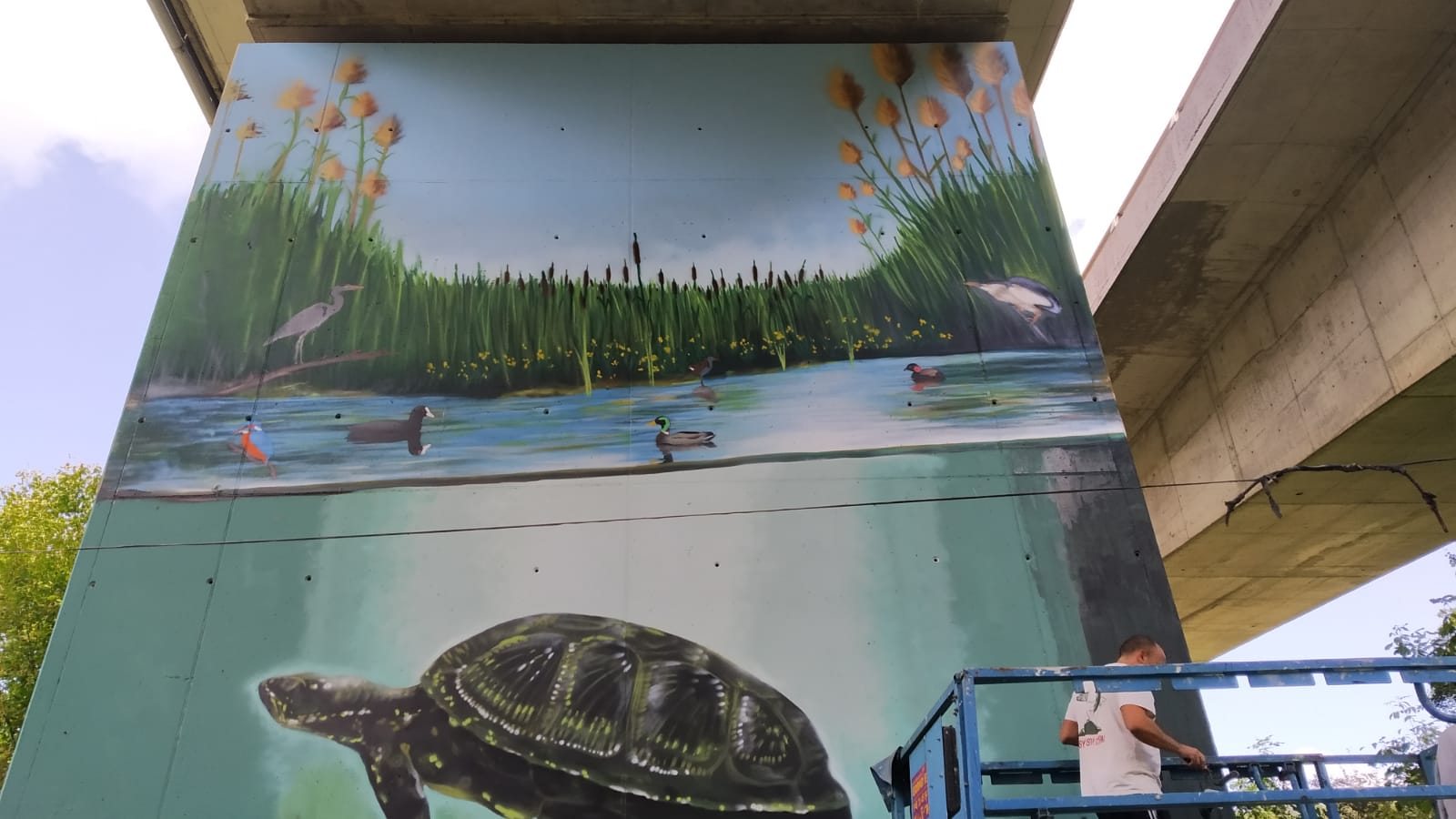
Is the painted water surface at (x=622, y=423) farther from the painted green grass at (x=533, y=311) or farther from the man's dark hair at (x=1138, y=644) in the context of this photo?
the man's dark hair at (x=1138, y=644)

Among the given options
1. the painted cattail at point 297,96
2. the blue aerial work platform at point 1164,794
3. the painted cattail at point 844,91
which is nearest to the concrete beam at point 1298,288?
the painted cattail at point 844,91

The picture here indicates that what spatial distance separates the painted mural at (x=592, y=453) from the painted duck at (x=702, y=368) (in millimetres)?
69

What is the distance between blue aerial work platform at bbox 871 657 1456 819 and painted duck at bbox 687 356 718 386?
12.7 ft

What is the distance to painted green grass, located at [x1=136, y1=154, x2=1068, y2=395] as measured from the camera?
304 inches

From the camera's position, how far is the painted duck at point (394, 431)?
7371 mm

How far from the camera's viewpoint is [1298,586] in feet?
47.6

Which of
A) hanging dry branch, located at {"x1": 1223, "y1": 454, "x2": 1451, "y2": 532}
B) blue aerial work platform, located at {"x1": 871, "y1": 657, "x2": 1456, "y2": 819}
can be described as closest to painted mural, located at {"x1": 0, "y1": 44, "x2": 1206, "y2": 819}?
blue aerial work platform, located at {"x1": 871, "y1": 657, "x2": 1456, "y2": 819}

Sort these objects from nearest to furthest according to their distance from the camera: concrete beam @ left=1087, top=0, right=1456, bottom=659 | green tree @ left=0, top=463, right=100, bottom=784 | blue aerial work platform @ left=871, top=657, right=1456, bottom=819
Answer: blue aerial work platform @ left=871, top=657, right=1456, bottom=819 → concrete beam @ left=1087, top=0, right=1456, bottom=659 → green tree @ left=0, top=463, right=100, bottom=784

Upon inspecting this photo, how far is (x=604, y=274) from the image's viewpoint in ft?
26.6

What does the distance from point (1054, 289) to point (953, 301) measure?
87 cm

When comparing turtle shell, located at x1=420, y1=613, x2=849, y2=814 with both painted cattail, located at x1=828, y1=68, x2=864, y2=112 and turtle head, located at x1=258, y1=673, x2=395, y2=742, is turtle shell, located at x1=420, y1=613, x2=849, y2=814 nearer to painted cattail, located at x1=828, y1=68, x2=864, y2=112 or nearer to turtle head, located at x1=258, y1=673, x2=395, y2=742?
turtle head, located at x1=258, y1=673, x2=395, y2=742

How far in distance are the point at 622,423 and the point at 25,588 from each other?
1522 centimetres

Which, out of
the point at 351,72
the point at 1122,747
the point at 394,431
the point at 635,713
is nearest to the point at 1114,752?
the point at 1122,747

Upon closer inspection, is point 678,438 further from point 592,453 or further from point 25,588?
point 25,588
